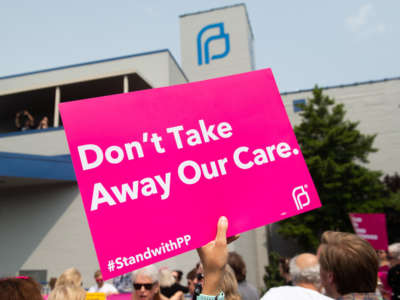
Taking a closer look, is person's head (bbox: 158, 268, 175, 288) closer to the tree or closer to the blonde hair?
the blonde hair

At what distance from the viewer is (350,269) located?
2037 millimetres

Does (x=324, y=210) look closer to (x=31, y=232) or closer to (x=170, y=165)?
(x=31, y=232)

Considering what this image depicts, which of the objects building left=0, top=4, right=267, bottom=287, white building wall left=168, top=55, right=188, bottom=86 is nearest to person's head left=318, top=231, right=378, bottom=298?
building left=0, top=4, right=267, bottom=287

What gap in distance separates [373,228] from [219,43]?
20.0 m

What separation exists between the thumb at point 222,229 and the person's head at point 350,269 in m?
0.89

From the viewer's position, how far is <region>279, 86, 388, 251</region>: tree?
19.0 meters

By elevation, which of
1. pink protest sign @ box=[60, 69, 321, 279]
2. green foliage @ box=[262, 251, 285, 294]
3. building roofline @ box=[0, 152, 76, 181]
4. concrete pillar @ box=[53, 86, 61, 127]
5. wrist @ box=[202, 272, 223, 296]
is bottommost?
green foliage @ box=[262, 251, 285, 294]

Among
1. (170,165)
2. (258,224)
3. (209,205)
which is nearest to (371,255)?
(258,224)

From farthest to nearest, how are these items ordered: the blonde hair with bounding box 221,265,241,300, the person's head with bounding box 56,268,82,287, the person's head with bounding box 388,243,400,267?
1. the person's head with bounding box 388,243,400,267
2. the person's head with bounding box 56,268,82,287
3. the blonde hair with bounding box 221,265,241,300

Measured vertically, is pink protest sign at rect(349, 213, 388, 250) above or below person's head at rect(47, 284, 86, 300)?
below

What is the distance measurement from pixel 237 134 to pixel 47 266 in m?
12.0

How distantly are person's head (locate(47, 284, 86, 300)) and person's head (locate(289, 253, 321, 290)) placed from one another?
1.91m

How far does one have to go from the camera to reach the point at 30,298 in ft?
5.25

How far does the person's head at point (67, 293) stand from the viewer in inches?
117
